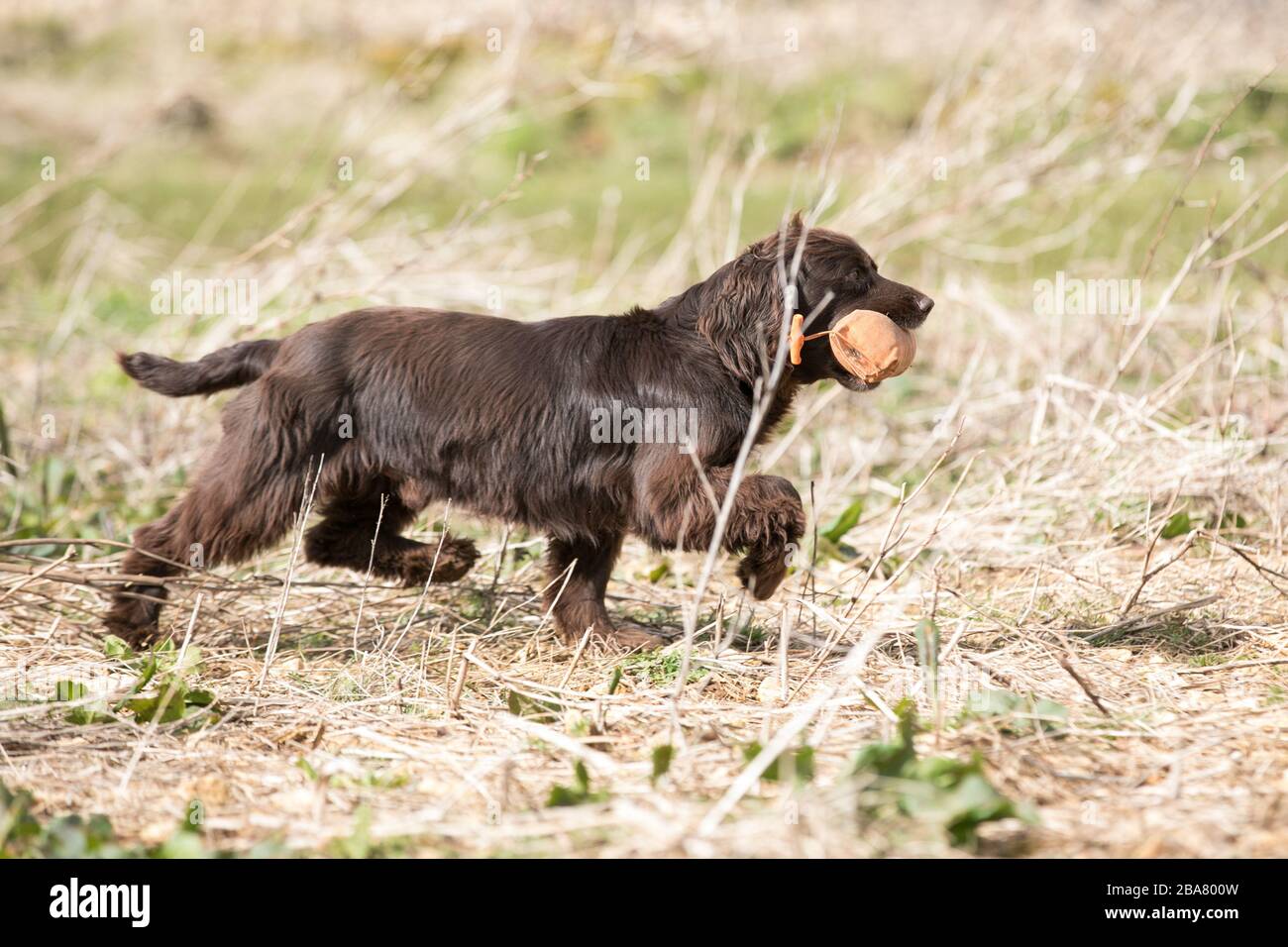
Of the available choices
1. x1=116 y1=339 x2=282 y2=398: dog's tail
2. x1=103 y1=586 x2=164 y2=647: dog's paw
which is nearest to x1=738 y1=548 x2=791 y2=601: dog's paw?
x1=116 y1=339 x2=282 y2=398: dog's tail

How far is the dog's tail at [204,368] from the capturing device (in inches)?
161

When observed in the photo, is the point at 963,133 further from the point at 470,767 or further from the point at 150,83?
the point at 150,83

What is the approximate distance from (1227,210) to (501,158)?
7.27m

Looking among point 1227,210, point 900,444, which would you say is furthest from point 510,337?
point 1227,210

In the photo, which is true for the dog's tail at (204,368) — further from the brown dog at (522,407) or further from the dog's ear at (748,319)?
the dog's ear at (748,319)

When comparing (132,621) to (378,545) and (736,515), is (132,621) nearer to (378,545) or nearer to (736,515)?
(378,545)

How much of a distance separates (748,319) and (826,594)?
93 centimetres

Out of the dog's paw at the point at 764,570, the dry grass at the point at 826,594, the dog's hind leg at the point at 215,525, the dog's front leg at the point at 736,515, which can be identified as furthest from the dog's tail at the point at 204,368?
the dog's paw at the point at 764,570

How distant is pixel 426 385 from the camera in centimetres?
393

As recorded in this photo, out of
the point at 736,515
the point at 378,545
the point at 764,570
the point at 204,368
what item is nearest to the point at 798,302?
the point at 736,515

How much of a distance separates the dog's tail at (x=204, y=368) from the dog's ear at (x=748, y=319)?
1426 mm

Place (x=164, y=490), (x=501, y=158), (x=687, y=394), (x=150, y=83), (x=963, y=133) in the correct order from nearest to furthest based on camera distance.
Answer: (x=687, y=394) → (x=164, y=490) → (x=963, y=133) → (x=501, y=158) → (x=150, y=83)

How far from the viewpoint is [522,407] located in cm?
393

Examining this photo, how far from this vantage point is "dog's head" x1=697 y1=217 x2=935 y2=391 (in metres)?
3.87
